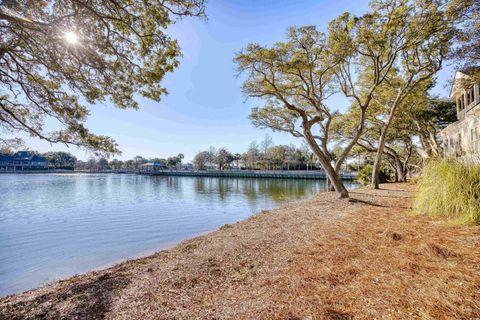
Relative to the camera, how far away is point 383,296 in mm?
2387

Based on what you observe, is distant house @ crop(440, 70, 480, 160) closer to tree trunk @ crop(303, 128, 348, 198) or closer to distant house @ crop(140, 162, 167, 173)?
tree trunk @ crop(303, 128, 348, 198)

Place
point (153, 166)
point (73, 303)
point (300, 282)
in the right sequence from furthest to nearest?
1. point (153, 166)
2. point (73, 303)
3. point (300, 282)

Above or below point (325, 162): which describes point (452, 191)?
below

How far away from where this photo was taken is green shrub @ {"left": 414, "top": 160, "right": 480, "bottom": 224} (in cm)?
470

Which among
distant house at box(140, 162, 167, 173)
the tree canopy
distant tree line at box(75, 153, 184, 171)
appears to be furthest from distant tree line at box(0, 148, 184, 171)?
the tree canopy

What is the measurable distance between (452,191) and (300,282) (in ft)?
13.9

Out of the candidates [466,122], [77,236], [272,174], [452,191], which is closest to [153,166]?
[272,174]

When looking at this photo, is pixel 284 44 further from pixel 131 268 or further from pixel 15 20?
pixel 131 268

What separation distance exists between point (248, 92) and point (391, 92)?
28.5 feet

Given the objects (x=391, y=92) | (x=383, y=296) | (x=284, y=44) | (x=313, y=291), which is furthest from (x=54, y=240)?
(x=391, y=92)

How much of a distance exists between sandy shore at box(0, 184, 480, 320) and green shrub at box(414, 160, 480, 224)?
0.51 metres

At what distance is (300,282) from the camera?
2.92m

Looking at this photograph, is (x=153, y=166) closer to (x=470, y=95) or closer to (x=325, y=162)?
(x=325, y=162)

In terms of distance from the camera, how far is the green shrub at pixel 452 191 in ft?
15.4
